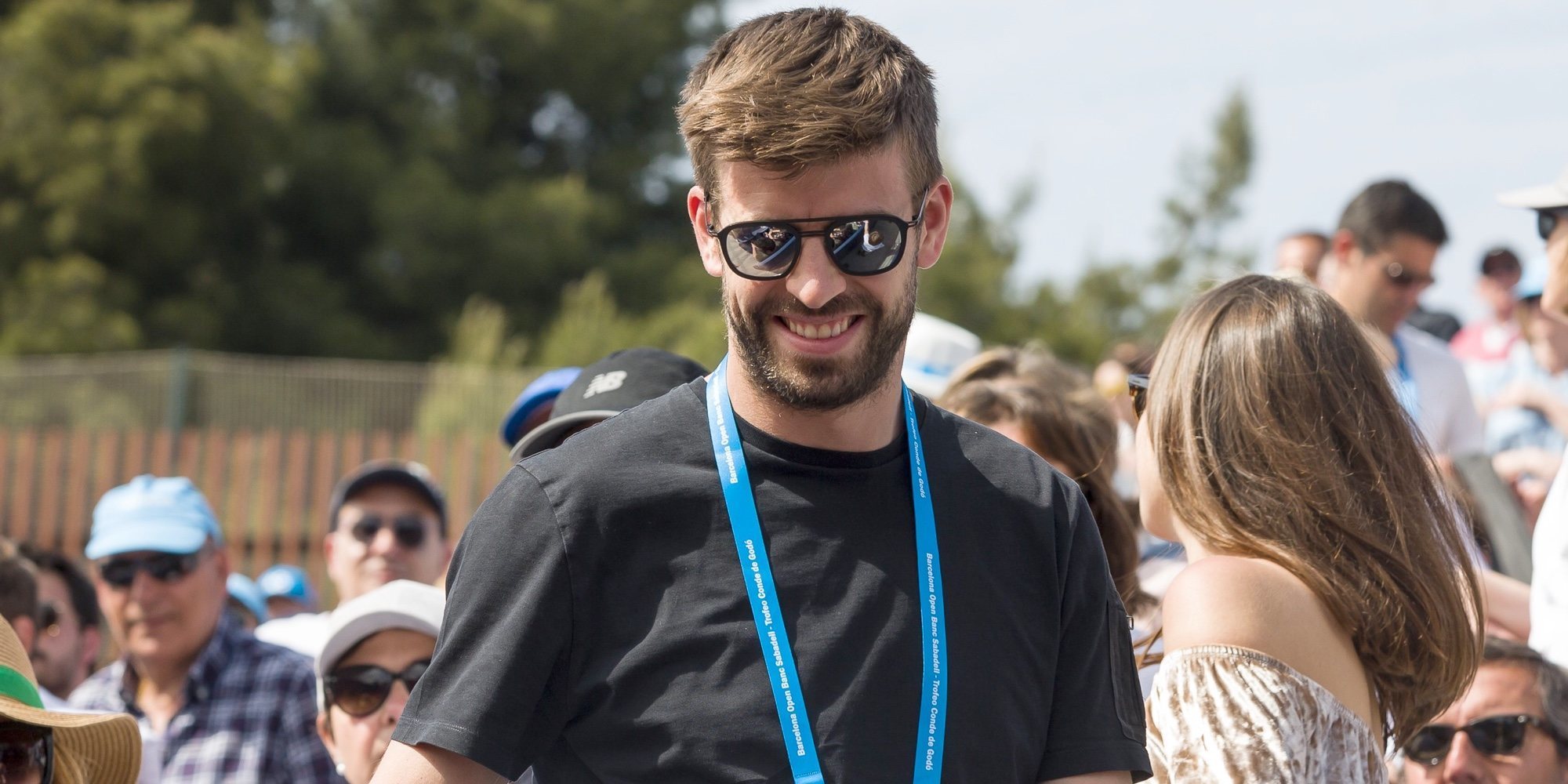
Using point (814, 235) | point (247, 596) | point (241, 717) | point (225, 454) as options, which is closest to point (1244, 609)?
point (814, 235)

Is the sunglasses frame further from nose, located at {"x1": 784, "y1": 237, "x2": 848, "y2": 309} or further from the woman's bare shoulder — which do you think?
nose, located at {"x1": 784, "y1": 237, "x2": 848, "y2": 309}

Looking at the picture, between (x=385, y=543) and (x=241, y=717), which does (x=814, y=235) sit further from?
(x=385, y=543)

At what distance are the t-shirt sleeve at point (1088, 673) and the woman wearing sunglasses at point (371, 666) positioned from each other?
1982 mm

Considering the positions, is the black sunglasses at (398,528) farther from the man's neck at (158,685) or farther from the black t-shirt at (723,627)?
the black t-shirt at (723,627)

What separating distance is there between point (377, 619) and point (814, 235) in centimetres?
209

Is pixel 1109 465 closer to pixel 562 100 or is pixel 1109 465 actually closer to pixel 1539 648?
pixel 1539 648

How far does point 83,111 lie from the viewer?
86.1 ft

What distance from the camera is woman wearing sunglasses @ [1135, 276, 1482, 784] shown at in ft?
8.41

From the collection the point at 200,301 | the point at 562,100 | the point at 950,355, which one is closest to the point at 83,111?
the point at 200,301

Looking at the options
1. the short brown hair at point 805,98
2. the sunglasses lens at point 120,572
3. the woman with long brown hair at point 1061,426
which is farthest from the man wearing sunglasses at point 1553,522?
the sunglasses lens at point 120,572

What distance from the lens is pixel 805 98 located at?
2.01 metres

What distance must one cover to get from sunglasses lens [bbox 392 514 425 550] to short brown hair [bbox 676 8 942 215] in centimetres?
402

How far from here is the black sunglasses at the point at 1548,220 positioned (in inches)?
162

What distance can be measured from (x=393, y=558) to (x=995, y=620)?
164 inches
